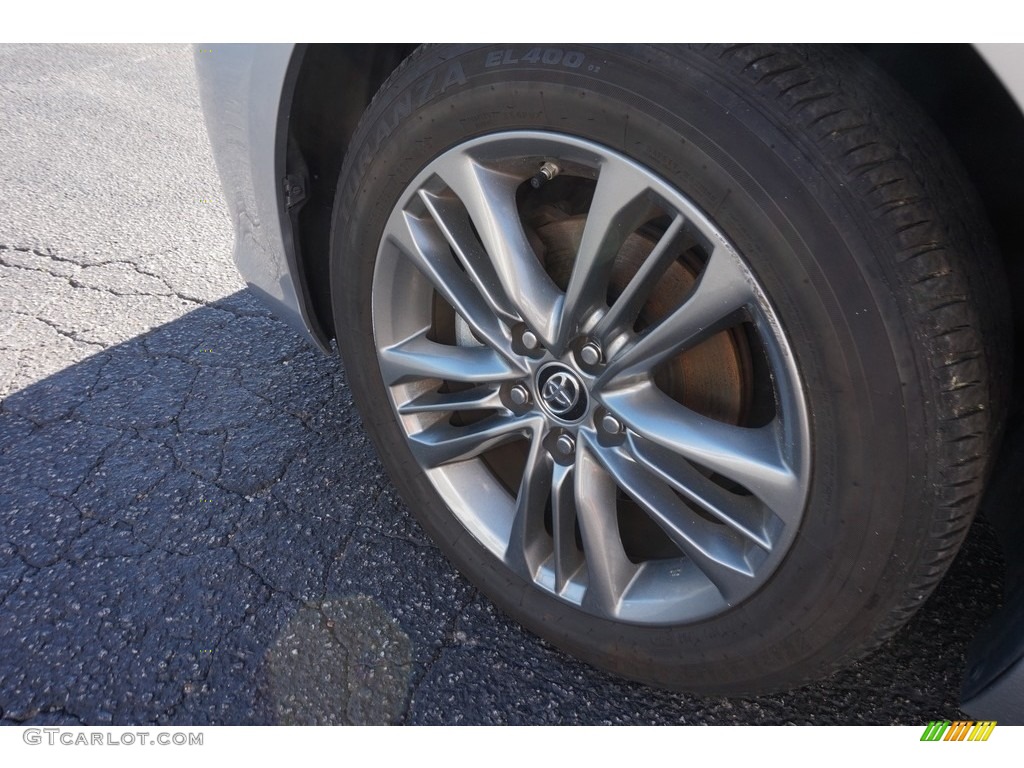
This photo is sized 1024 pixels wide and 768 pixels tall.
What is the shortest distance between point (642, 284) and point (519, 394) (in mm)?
351

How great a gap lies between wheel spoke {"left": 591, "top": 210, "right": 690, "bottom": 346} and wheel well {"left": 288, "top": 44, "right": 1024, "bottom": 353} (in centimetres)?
39

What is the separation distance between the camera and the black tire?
1.09 meters

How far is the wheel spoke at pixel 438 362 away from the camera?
5.23 ft

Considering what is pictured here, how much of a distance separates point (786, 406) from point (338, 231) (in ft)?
3.04

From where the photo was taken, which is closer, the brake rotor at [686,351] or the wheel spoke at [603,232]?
the wheel spoke at [603,232]

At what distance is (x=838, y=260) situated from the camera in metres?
1.10

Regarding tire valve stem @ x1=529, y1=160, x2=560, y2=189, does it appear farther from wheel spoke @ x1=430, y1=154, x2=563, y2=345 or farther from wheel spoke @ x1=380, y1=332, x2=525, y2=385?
wheel spoke @ x1=380, y1=332, x2=525, y2=385

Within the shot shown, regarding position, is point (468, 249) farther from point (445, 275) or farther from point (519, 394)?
point (519, 394)

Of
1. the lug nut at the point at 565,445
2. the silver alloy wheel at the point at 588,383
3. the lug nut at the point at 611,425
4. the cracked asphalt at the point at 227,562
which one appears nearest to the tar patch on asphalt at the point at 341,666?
the cracked asphalt at the point at 227,562

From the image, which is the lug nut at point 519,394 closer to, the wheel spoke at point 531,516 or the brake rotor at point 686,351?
the wheel spoke at point 531,516

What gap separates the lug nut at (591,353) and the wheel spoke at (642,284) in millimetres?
18

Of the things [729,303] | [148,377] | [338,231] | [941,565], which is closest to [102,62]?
[148,377]
